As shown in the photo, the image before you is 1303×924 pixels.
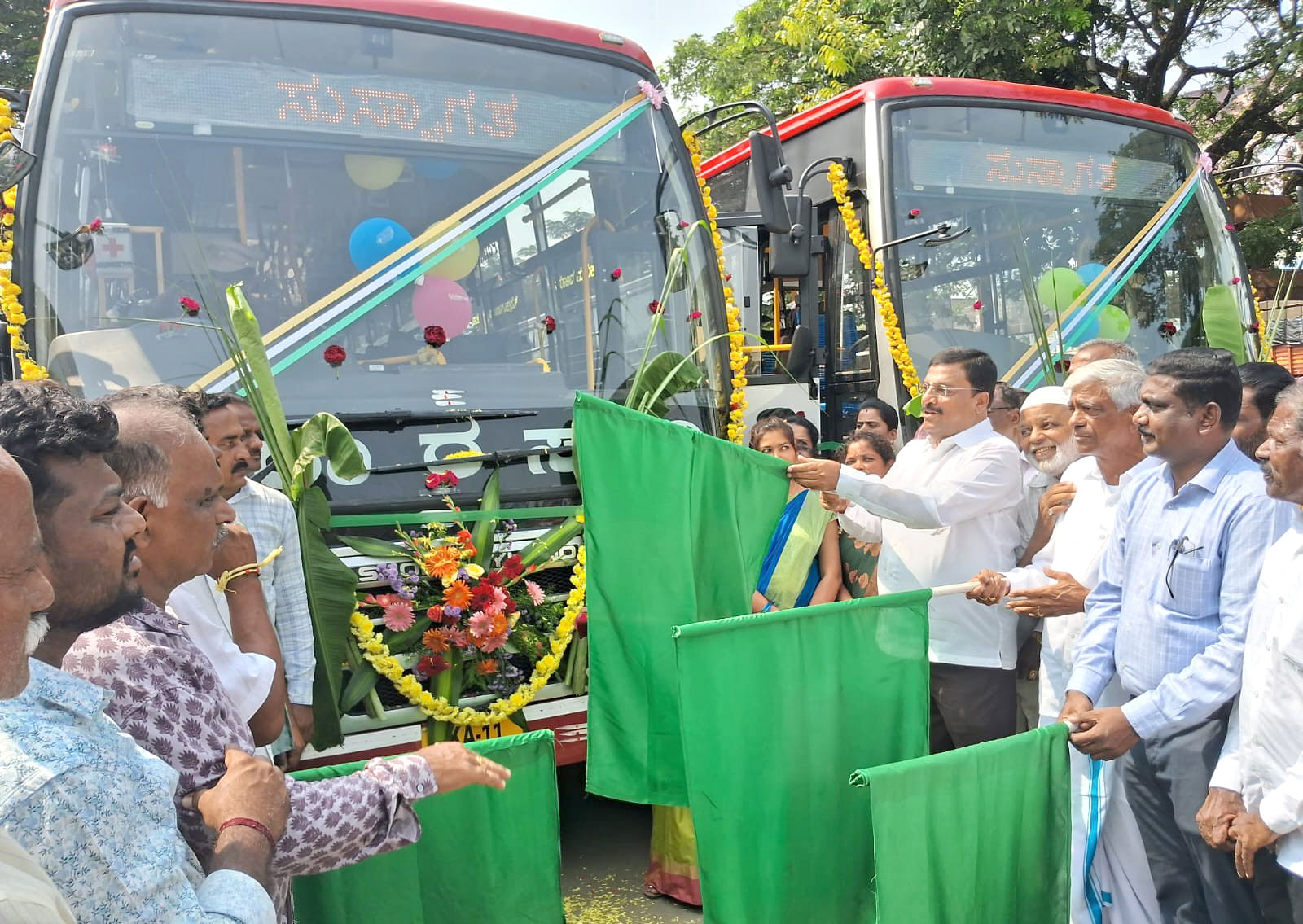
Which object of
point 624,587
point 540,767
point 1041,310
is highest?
point 1041,310

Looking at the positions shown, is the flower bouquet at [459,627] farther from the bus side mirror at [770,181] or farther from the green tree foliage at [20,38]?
the green tree foliage at [20,38]

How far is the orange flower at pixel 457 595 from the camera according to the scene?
126 inches

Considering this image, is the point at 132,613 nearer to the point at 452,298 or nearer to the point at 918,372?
the point at 452,298

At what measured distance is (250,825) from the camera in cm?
156

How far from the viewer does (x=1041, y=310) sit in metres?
5.92

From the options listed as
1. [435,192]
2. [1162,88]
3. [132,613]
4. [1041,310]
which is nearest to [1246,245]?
[1162,88]

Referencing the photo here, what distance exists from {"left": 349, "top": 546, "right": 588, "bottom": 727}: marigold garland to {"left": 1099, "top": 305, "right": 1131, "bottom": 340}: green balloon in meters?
3.90

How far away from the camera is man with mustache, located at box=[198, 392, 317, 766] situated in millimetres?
2893

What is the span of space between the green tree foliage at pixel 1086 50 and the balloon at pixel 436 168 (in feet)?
32.3

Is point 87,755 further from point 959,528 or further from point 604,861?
point 604,861

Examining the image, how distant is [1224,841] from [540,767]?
4.84 ft

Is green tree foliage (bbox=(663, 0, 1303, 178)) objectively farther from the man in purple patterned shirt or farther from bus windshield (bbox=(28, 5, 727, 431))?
the man in purple patterned shirt

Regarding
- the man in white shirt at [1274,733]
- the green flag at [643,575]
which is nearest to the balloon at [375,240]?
the green flag at [643,575]

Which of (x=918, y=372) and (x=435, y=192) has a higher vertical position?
(x=435, y=192)
